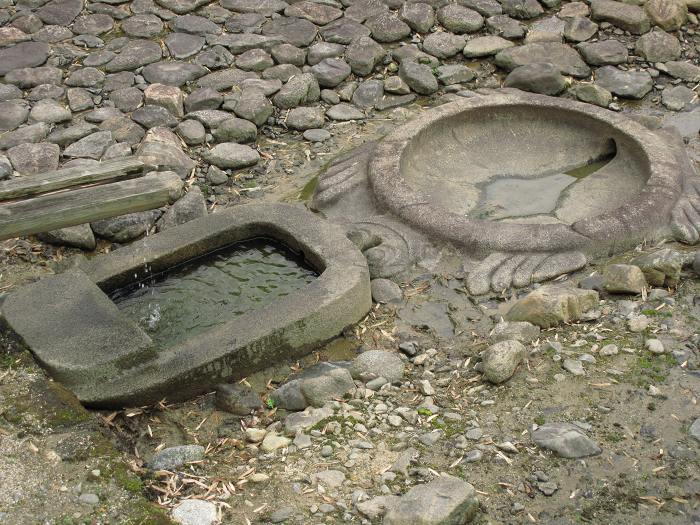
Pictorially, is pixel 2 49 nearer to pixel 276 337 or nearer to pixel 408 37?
pixel 408 37

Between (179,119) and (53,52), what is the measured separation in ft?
4.29

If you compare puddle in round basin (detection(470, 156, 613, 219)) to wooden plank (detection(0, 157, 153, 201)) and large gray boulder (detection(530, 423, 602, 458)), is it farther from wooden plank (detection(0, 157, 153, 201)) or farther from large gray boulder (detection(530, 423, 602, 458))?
wooden plank (detection(0, 157, 153, 201))

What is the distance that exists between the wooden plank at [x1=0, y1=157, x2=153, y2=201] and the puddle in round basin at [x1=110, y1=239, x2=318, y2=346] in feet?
2.41

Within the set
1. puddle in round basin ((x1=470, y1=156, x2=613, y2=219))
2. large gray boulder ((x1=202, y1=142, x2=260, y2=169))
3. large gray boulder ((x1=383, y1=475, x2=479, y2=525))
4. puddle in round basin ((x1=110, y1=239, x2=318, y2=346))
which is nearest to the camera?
large gray boulder ((x1=383, y1=475, x2=479, y2=525))

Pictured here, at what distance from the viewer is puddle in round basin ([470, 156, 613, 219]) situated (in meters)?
5.27

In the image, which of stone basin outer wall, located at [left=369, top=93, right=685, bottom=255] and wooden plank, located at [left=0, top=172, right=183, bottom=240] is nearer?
wooden plank, located at [left=0, top=172, right=183, bottom=240]

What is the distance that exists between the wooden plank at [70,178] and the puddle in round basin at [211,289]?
0.74 metres

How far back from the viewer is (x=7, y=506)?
290 centimetres

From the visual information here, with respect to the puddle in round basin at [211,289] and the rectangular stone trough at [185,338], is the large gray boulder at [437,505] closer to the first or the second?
the rectangular stone trough at [185,338]

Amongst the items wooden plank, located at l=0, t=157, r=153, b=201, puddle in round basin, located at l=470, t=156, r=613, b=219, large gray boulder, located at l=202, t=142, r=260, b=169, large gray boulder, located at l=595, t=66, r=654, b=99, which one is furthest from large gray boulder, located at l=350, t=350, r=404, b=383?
large gray boulder, located at l=595, t=66, r=654, b=99

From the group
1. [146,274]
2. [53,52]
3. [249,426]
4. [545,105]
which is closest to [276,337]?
[249,426]

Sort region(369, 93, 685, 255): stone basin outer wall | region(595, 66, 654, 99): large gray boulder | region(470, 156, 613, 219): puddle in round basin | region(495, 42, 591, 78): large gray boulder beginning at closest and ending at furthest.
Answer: region(369, 93, 685, 255): stone basin outer wall → region(470, 156, 613, 219): puddle in round basin → region(595, 66, 654, 99): large gray boulder → region(495, 42, 591, 78): large gray boulder

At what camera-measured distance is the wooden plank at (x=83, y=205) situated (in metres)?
3.67

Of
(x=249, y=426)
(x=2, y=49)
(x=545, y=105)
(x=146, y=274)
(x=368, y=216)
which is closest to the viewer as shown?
(x=249, y=426)
